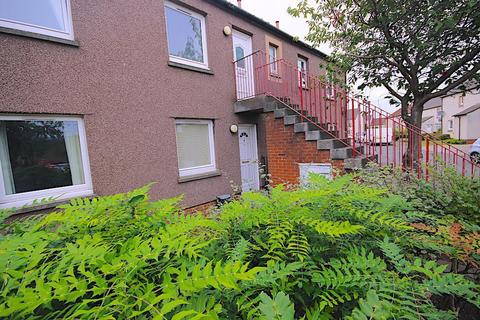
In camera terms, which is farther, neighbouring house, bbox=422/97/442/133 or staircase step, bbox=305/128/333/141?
neighbouring house, bbox=422/97/442/133

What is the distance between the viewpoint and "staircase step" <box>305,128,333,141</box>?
579 centimetres

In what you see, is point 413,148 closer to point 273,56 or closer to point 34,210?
point 273,56

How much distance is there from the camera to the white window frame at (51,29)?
11.9ft

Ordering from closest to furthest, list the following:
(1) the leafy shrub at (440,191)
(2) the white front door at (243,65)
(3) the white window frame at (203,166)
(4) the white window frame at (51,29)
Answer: (1) the leafy shrub at (440,191) → (4) the white window frame at (51,29) → (3) the white window frame at (203,166) → (2) the white front door at (243,65)

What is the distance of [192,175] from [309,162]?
2867mm

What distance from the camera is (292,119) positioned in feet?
20.4

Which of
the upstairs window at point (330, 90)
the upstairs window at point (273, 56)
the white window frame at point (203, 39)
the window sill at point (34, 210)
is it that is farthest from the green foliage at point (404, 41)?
the window sill at point (34, 210)

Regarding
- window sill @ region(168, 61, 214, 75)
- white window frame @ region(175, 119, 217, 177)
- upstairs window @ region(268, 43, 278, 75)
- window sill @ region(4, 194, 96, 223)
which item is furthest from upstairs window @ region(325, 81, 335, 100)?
window sill @ region(4, 194, 96, 223)

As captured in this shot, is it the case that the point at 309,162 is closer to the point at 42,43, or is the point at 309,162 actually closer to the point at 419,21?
the point at 419,21

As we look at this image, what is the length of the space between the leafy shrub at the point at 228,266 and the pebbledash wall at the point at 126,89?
3.22m

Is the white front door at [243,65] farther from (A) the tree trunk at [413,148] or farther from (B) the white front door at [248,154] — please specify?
(A) the tree trunk at [413,148]

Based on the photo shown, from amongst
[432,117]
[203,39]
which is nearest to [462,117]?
[432,117]

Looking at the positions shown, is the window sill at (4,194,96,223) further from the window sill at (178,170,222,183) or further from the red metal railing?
the red metal railing

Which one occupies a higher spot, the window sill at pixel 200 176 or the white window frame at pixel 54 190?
the white window frame at pixel 54 190
